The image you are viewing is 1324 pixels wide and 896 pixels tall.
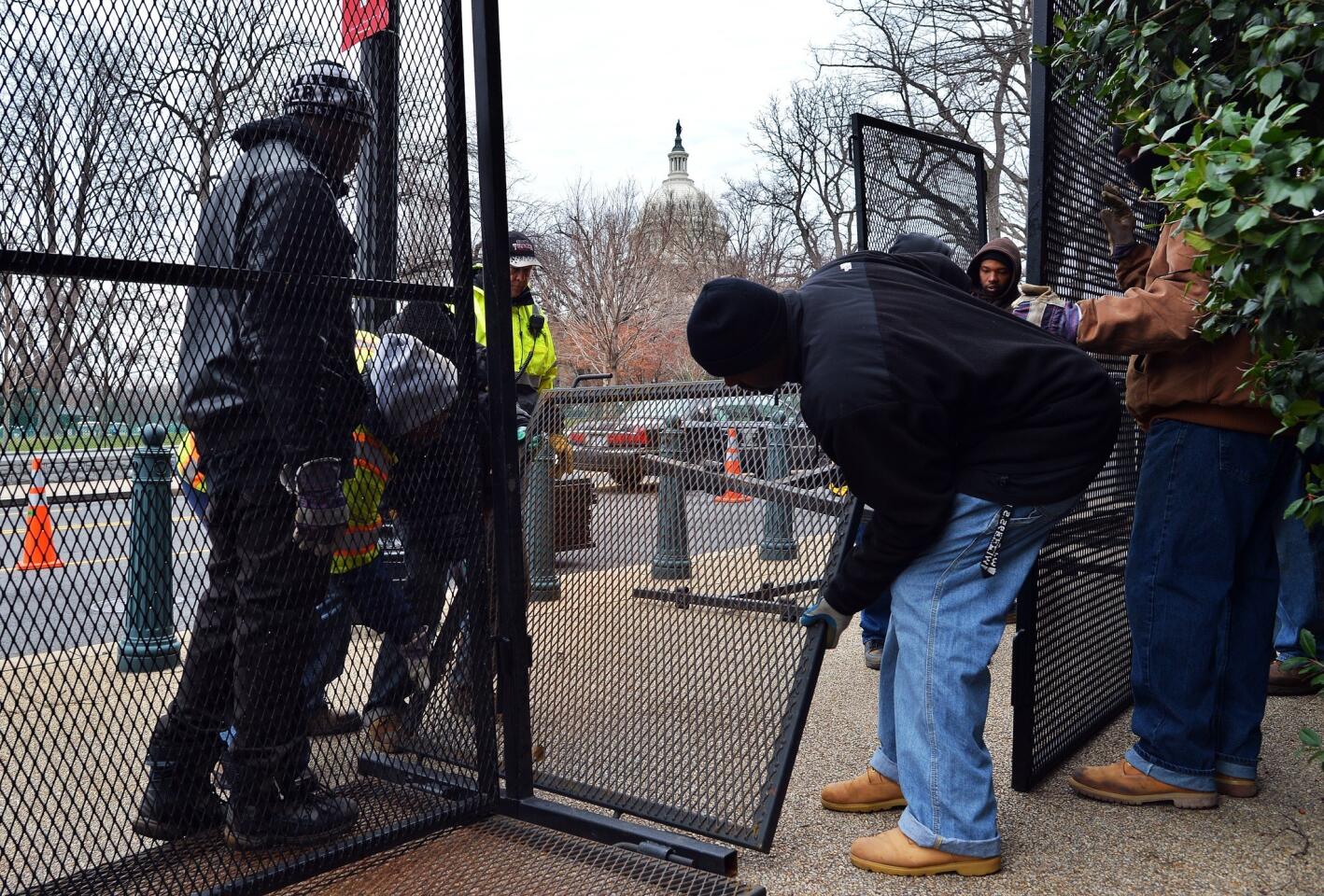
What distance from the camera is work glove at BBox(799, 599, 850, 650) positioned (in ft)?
9.84

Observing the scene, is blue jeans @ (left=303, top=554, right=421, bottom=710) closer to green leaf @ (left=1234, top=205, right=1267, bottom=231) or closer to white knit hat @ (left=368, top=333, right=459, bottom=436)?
white knit hat @ (left=368, top=333, right=459, bottom=436)

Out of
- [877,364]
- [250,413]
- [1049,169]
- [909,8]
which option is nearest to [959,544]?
[877,364]

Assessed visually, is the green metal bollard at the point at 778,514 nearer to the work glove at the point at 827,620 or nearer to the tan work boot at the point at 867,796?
the work glove at the point at 827,620

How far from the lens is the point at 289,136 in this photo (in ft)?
9.37

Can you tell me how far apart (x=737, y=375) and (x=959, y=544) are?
2.38ft

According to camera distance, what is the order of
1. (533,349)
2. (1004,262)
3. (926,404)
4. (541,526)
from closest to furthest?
(926,404)
(541,526)
(1004,262)
(533,349)

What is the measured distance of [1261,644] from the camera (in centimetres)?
333

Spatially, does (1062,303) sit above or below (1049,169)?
below

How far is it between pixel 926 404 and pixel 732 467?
31.1 inches

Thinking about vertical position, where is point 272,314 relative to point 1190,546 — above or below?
above

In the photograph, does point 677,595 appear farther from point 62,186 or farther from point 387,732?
point 62,186

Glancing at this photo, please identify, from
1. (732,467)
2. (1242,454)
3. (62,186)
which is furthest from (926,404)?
(62,186)

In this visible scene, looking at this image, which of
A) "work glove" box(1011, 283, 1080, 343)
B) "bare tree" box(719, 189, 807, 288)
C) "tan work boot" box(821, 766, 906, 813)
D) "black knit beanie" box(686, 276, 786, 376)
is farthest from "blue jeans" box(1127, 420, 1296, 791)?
"bare tree" box(719, 189, 807, 288)

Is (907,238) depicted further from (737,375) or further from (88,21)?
(88,21)
